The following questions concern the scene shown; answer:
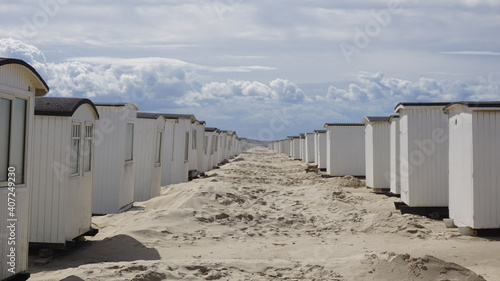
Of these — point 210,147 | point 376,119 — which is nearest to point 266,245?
point 376,119

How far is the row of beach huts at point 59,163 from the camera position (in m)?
6.82

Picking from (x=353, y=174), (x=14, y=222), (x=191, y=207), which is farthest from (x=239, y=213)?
(x=353, y=174)

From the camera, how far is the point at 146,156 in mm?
16844

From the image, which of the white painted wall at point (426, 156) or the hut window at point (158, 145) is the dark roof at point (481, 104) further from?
the hut window at point (158, 145)

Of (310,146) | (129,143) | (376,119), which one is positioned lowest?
(129,143)

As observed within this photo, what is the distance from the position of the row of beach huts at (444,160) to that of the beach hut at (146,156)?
306 inches

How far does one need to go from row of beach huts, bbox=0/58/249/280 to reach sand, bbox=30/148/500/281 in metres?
0.59

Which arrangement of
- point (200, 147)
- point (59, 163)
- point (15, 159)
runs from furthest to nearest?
point (200, 147)
point (59, 163)
point (15, 159)

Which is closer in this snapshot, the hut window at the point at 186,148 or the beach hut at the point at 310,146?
the hut window at the point at 186,148

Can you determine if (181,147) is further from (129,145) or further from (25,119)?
(25,119)

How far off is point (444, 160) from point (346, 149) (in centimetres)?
1285

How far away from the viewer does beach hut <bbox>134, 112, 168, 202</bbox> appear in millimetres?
16391

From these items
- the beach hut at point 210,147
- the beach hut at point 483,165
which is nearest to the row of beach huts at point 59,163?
the beach hut at point 483,165

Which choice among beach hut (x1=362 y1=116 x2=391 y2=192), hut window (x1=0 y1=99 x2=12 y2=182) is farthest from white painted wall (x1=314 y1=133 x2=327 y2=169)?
hut window (x1=0 y1=99 x2=12 y2=182)
